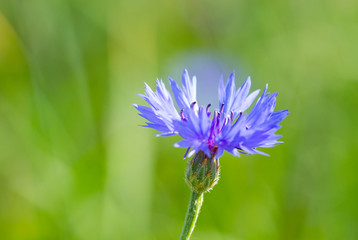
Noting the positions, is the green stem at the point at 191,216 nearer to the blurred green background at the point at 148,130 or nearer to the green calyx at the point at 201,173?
the green calyx at the point at 201,173

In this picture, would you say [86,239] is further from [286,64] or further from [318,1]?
[318,1]

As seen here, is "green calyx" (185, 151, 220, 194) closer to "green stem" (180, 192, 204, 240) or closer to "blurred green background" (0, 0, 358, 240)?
"green stem" (180, 192, 204, 240)

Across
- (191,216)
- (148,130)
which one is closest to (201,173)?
(191,216)

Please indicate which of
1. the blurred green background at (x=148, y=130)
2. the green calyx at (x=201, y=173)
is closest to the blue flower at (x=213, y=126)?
the green calyx at (x=201, y=173)

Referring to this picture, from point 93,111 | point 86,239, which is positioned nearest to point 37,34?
point 93,111

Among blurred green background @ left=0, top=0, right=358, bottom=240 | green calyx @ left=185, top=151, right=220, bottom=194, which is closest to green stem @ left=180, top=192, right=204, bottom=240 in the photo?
green calyx @ left=185, top=151, right=220, bottom=194
